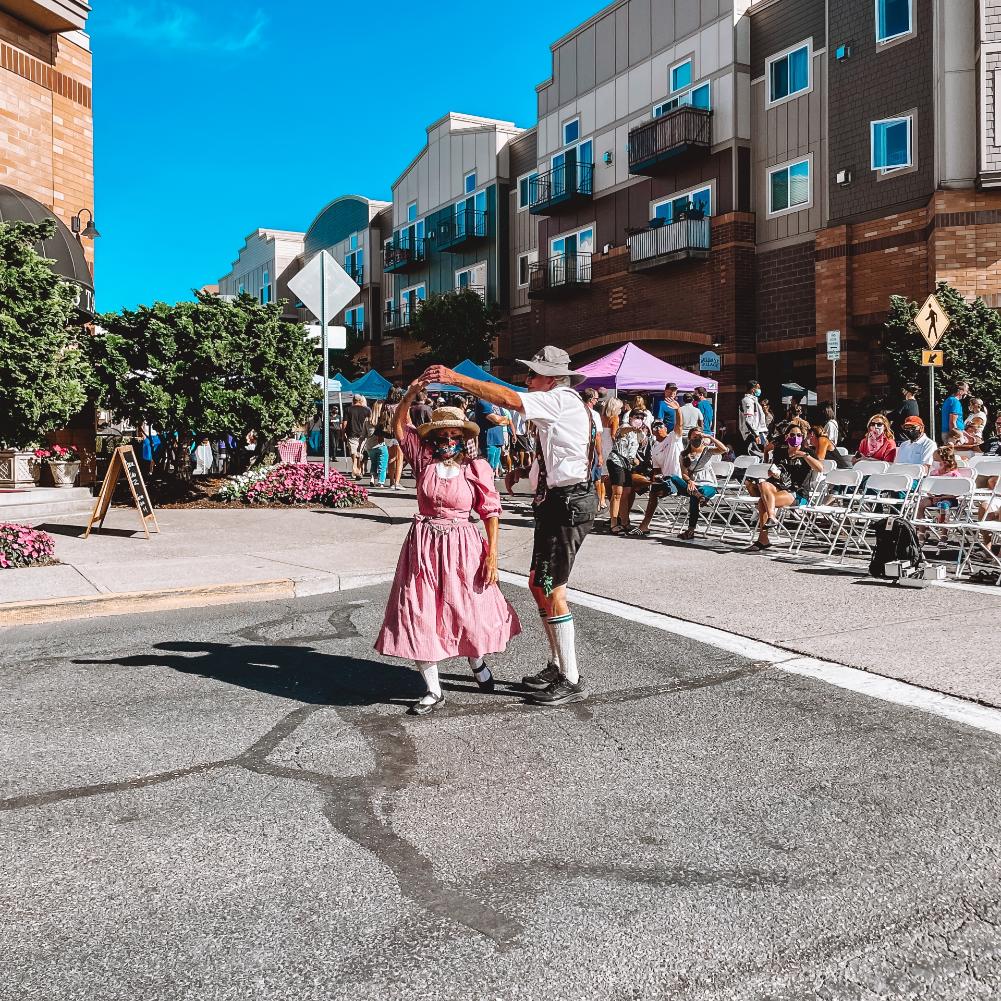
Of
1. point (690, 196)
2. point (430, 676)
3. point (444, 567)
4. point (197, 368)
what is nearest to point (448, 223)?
point (690, 196)

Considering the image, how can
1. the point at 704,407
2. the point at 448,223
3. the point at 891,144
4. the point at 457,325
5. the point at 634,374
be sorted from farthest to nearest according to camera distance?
1. the point at 448,223
2. the point at 457,325
3. the point at 891,144
4. the point at 634,374
5. the point at 704,407

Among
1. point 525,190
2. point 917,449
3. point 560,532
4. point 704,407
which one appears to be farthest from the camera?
point 525,190

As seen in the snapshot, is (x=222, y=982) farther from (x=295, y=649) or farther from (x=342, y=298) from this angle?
(x=342, y=298)

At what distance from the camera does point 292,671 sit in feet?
19.4

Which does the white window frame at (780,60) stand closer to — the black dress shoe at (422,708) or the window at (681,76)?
the window at (681,76)

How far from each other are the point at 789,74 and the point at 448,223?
63.3 feet

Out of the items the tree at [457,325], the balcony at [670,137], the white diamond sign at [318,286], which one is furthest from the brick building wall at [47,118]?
the tree at [457,325]

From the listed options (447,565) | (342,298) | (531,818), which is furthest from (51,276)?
(531,818)

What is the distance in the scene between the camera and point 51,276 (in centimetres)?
1019

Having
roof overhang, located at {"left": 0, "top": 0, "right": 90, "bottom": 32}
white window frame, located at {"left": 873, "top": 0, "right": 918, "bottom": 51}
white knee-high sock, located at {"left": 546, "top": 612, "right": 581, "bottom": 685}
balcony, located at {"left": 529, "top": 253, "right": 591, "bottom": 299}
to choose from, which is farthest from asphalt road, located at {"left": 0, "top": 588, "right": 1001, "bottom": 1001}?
balcony, located at {"left": 529, "top": 253, "right": 591, "bottom": 299}

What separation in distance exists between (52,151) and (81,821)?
20.1 m

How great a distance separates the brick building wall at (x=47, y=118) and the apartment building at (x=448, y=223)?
2169cm

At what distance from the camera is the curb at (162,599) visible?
7.51 m

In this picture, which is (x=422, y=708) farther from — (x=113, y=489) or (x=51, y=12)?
(x=51, y=12)
